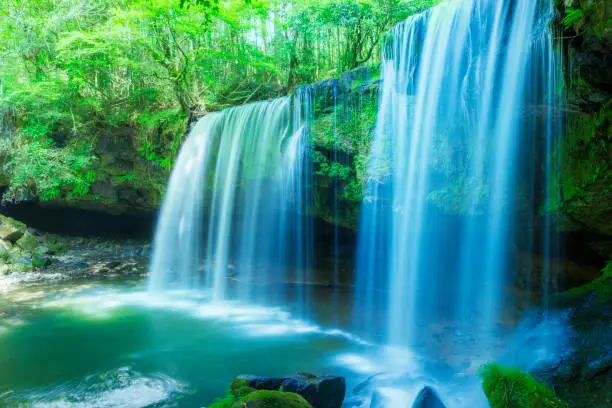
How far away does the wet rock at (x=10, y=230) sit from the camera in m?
14.3

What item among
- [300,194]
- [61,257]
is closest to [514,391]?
[300,194]

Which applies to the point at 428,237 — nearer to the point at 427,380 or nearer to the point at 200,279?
the point at 427,380

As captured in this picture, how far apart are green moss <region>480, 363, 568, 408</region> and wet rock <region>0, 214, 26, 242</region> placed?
52.8ft

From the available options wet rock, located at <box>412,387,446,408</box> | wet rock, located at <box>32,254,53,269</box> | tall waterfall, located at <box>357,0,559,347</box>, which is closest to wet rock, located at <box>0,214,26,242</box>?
wet rock, located at <box>32,254,53,269</box>

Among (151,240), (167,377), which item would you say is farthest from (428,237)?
(151,240)

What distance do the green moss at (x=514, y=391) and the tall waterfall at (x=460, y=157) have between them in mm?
3129

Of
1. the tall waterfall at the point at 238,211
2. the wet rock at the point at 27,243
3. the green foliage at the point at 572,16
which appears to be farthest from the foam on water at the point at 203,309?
the green foliage at the point at 572,16

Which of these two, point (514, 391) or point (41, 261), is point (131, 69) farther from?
point (514, 391)

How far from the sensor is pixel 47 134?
1530 centimetres

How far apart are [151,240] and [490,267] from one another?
543 inches

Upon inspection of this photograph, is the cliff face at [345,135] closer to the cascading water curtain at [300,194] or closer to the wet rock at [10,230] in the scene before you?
the cascading water curtain at [300,194]

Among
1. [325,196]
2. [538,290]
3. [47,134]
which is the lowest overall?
[538,290]

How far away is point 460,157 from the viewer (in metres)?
7.36

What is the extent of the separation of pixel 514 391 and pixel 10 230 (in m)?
16.5
